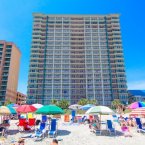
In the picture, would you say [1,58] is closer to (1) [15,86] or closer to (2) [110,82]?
(1) [15,86]

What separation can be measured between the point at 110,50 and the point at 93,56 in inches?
368

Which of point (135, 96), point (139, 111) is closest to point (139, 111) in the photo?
point (139, 111)

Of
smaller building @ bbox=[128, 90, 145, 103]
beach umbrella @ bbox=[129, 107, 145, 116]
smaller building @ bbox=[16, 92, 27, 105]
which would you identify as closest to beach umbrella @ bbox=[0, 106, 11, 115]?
beach umbrella @ bbox=[129, 107, 145, 116]

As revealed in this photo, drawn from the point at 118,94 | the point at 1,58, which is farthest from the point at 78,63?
the point at 1,58

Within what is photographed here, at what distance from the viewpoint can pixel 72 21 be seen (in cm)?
10406

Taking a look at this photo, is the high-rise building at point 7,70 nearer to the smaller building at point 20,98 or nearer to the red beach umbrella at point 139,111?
the smaller building at point 20,98

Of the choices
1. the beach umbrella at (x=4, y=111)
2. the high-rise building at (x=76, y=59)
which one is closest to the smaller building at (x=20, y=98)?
the high-rise building at (x=76, y=59)

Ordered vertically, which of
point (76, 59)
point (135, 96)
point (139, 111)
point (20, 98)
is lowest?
point (139, 111)

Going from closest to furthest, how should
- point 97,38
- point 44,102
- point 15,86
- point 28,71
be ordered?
point 44,102 < point 28,71 < point 97,38 < point 15,86

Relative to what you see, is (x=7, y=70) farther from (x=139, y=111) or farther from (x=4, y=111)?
(x=139, y=111)

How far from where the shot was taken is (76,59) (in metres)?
96.8

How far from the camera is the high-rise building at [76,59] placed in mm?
89188

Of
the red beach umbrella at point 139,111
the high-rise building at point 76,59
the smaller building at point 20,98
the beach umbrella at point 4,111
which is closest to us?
the beach umbrella at point 4,111

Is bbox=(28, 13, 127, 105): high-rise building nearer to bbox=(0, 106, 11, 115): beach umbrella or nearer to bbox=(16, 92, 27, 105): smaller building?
bbox=(16, 92, 27, 105): smaller building
